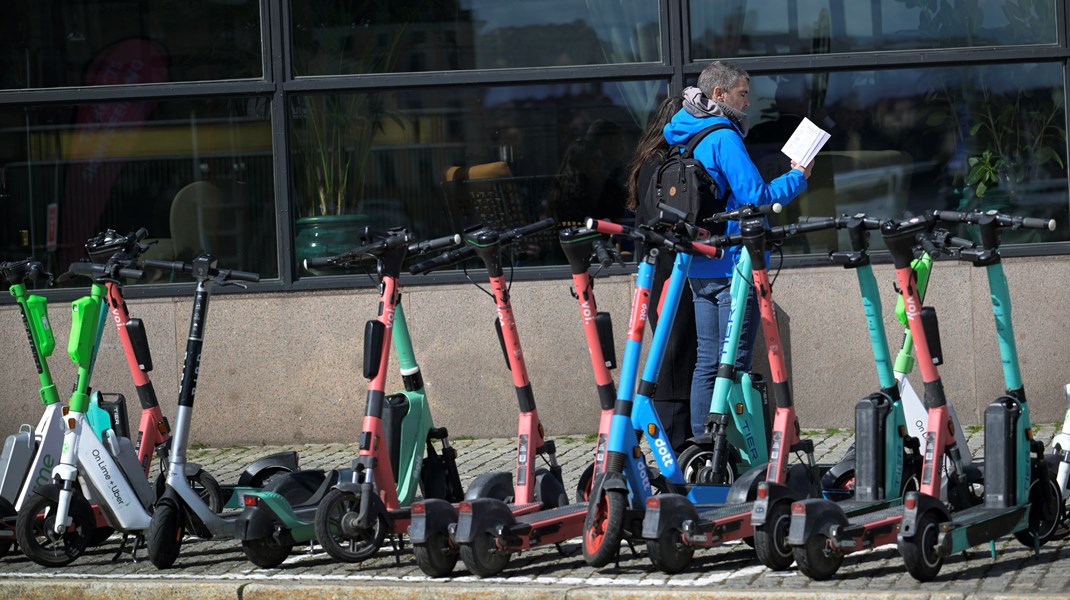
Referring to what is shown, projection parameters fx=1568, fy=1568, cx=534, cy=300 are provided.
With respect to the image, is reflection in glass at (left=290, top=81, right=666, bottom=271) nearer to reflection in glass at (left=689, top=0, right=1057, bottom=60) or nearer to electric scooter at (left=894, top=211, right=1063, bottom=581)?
reflection in glass at (left=689, top=0, right=1057, bottom=60)

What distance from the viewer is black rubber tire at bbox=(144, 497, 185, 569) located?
6.27 metres

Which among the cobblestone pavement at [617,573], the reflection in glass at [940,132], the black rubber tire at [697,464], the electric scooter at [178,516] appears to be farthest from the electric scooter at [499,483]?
the reflection in glass at [940,132]

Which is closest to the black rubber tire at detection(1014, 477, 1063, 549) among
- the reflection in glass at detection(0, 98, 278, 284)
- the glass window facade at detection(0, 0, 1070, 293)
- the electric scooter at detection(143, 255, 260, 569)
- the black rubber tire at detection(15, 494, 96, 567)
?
the electric scooter at detection(143, 255, 260, 569)

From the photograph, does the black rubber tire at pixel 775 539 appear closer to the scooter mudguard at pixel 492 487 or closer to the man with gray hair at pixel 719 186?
the scooter mudguard at pixel 492 487

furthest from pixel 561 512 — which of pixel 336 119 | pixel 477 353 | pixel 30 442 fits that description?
pixel 336 119

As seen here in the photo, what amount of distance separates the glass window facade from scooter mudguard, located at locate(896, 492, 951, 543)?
4.27 meters

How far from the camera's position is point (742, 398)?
6.82m

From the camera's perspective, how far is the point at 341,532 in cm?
605

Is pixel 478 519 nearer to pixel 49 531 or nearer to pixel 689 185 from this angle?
pixel 49 531

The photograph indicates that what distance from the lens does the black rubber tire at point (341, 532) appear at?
5.98m

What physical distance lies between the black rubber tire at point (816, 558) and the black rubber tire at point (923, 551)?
262 millimetres

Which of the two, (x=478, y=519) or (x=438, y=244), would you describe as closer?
(x=478, y=519)

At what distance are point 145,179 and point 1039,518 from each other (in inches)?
243

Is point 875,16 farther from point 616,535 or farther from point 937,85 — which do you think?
point 616,535
